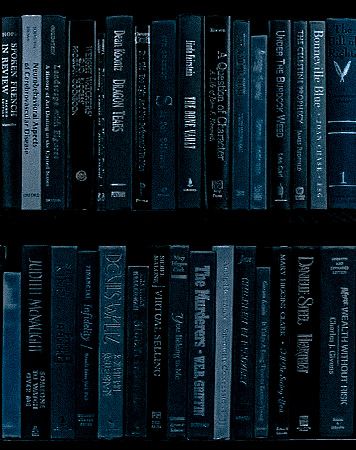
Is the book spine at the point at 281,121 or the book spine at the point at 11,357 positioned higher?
the book spine at the point at 281,121

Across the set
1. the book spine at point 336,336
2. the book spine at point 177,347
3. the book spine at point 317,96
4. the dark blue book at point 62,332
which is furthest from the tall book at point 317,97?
the dark blue book at point 62,332

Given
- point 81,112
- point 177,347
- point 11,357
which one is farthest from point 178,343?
point 81,112

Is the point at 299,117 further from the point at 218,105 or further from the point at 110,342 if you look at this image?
the point at 110,342

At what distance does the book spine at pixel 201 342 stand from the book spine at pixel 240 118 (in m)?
0.09

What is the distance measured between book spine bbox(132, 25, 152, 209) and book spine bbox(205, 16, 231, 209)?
0.07m

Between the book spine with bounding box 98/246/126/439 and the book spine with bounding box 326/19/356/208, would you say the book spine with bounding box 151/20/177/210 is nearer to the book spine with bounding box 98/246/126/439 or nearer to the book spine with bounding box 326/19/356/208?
the book spine with bounding box 98/246/126/439

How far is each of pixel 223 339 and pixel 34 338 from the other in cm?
23

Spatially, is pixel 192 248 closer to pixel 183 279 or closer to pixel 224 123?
pixel 183 279

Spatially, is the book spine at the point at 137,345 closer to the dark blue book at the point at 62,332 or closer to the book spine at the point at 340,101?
the dark blue book at the point at 62,332

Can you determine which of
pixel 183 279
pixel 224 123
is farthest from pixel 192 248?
pixel 224 123

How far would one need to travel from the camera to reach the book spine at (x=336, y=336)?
96 cm

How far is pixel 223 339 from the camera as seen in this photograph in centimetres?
96

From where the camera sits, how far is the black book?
94 cm

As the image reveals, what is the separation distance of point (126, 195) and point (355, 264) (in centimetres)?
30
